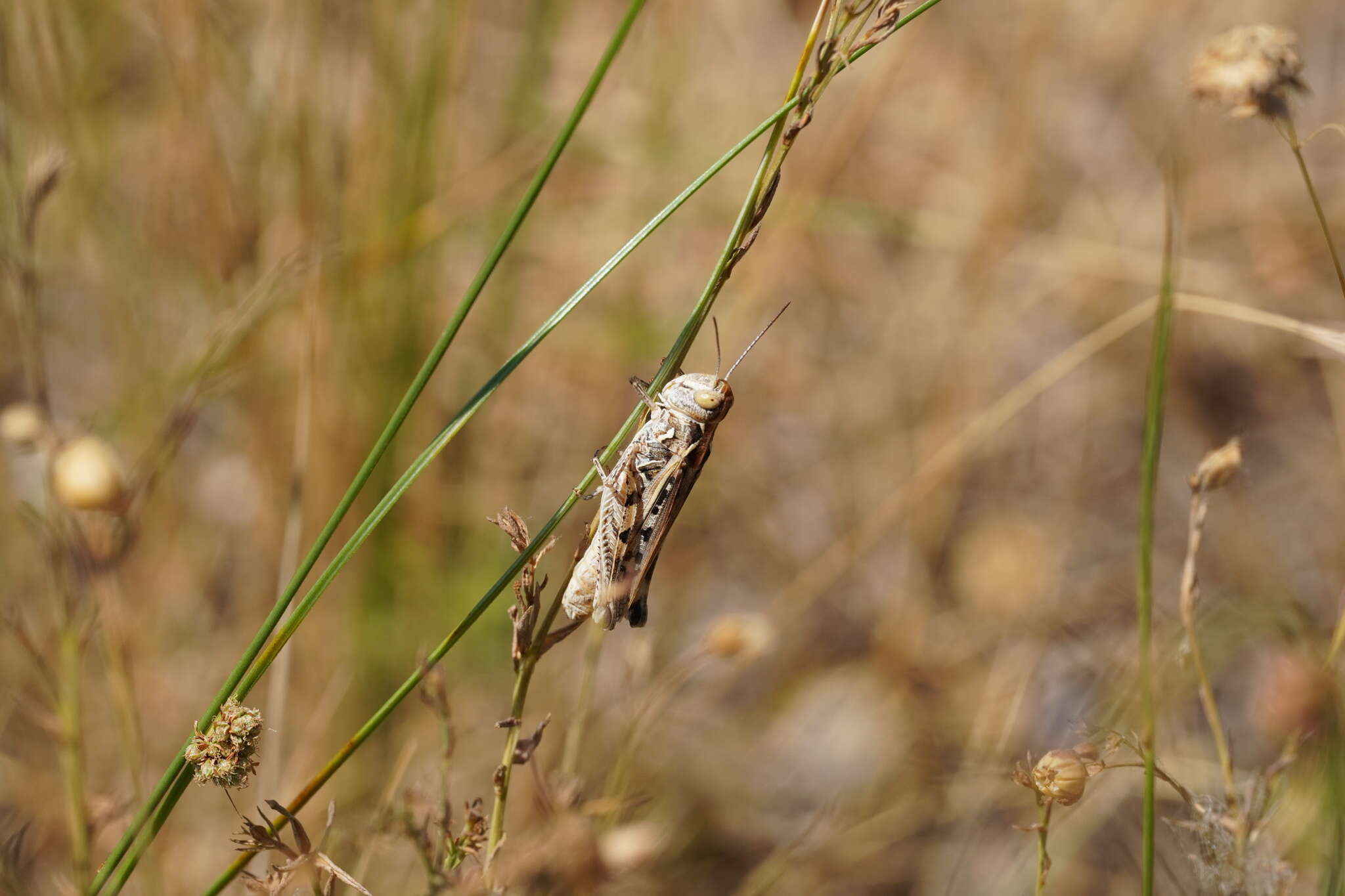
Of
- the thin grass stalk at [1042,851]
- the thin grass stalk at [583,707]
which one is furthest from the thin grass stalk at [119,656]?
the thin grass stalk at [1042,851]

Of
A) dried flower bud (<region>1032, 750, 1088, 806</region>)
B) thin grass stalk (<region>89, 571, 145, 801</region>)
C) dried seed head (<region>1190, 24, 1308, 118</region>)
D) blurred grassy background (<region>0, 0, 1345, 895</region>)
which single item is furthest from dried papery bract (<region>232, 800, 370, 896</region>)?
dried seed head (<region>1190, 24, 1308, 118</region>)

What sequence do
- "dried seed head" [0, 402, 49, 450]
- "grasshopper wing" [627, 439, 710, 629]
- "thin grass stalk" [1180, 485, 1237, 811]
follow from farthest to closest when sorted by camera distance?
1. "grasshopper wing" [627, 439, 710, 629]
2. "dried seed head" [0, 402, 49, 450]
3. "thin grass stalk" [1180, 485, 1237, 811]

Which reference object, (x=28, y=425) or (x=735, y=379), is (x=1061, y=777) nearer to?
(x=28, y=425)

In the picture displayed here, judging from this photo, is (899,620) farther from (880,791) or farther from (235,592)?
(235,592)

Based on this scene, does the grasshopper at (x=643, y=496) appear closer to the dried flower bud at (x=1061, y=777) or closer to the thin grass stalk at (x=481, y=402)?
the thin grass stalk at (x=481, y=402)

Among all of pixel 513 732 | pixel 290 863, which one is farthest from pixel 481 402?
pixel 290 863

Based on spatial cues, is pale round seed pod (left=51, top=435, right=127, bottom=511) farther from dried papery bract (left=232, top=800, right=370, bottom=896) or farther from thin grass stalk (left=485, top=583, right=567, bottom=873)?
thin grass stalk (left=485, top=583, right=567, bottom=873)

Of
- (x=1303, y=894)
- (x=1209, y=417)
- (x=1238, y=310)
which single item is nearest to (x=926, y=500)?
(x=1209, y=417)
